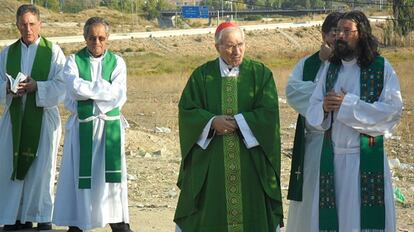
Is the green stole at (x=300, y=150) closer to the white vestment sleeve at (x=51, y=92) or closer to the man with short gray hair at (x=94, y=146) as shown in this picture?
the man with short gray hair at (x=94, y=146)

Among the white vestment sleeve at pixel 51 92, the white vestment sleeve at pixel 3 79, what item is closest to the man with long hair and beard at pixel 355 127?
the white vestment sleeve at pixel 51 92

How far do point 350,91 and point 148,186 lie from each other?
16.3ft

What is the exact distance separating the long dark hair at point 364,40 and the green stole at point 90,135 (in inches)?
104

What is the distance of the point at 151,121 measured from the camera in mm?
18594

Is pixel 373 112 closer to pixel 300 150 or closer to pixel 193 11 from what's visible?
pixel 300 150

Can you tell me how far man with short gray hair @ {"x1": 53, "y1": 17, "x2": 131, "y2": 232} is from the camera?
25.1 feet

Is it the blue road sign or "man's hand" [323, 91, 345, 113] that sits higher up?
"man's hand" [323, 91, 345, 113]

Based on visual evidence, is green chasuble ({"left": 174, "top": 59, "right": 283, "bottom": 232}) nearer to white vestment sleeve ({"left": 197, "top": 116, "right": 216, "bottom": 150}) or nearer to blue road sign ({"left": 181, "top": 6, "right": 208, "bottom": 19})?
white vestment sleeve ({"left": 197, "top": 116, "right": 216, "bottom": 150})

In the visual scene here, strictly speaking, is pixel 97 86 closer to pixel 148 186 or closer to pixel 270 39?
pixel 148 186

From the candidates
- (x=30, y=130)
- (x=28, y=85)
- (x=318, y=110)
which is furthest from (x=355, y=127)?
(x=30, y=130)

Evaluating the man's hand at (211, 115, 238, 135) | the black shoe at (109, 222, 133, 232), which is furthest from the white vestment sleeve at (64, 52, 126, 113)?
the man's hand at (211, 115, 238, 135)

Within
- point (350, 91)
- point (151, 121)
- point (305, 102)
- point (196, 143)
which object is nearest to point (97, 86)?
point (196, 143)

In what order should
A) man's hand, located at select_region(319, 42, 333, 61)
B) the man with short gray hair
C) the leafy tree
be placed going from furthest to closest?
the leafy tree, the man with short gray hair, man's hand, located at select_region(319, 42, 333, 61)

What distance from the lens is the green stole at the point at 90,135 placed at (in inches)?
303
